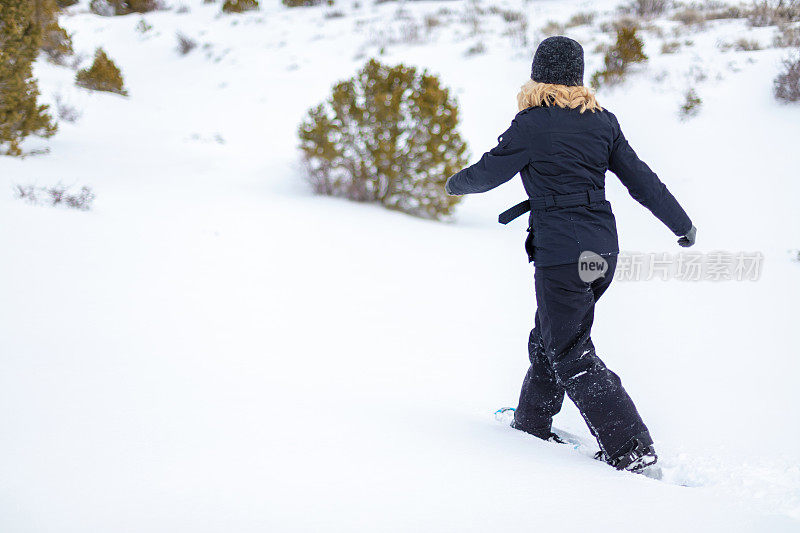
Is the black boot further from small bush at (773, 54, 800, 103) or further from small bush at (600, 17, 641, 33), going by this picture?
small bush at (600, 17, 641, 33)

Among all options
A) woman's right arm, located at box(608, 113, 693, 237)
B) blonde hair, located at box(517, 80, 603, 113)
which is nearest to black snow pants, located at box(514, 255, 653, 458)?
woman's right arm, located at box(608, 113, 693, 237)

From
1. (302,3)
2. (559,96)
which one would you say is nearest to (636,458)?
(559,96)

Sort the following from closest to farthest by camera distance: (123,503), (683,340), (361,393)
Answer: (123,503) < (361,393) < (683,340)

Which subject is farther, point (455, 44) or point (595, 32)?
point (455, 44)

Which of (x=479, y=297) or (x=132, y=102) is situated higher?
(x=132, y=102)

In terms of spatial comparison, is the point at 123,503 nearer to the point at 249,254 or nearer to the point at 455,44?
the point at 249,254

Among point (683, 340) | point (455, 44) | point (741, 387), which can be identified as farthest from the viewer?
point (455, 44)

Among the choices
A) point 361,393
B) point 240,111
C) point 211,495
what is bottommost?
point 361,393

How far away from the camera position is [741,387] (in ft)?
8.46

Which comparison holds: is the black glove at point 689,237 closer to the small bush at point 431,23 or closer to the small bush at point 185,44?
the small bush at point 431,23

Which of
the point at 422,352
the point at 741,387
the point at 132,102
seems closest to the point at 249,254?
the point at 422,352

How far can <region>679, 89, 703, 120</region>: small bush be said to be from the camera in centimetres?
693

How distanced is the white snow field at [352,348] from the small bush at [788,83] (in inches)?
5.0

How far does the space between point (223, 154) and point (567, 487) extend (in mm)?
6820
